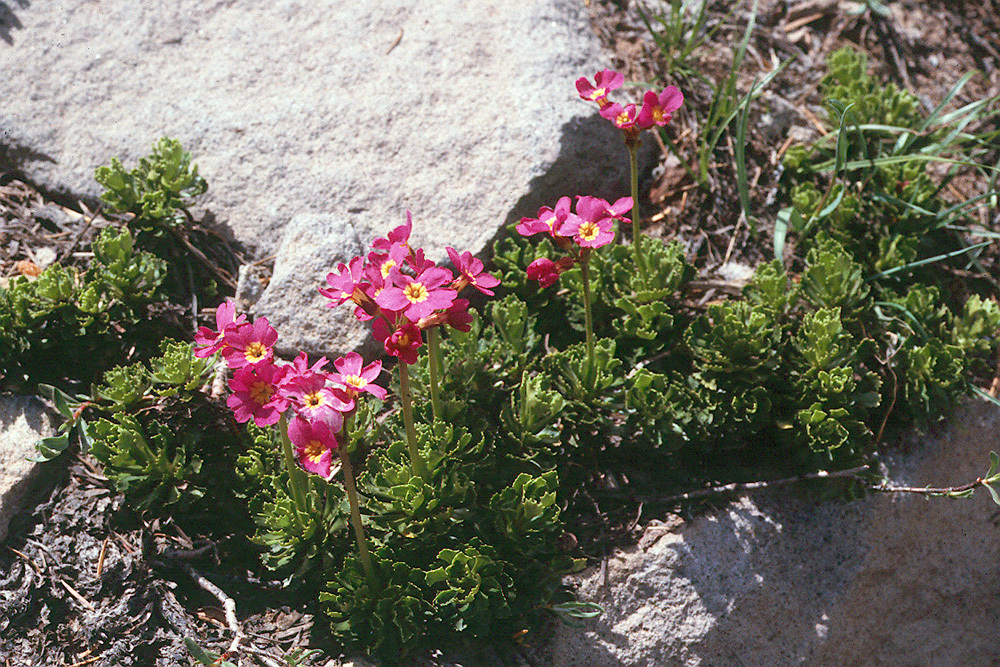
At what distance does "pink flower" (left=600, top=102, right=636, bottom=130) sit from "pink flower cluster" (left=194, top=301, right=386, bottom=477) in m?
1.48

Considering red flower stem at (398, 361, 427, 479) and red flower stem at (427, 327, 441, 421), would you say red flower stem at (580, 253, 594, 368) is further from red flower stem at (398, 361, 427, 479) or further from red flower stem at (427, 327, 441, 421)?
red flower stem at (398, 361, 427, 479)

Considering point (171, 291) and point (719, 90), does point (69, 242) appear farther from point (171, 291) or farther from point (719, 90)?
point (719, 90)

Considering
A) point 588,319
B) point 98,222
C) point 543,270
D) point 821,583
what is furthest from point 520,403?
point 98,222

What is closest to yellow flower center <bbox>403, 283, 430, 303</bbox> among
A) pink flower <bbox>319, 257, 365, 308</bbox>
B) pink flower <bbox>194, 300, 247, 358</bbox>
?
pink flower <bbox>319, 257, 365, 308</bbox>

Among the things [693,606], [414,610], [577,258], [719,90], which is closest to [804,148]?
[719,90]

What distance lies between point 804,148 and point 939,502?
6.51 feet

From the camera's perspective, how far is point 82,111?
4355 mm

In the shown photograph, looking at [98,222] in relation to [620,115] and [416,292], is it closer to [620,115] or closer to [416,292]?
[416,292]

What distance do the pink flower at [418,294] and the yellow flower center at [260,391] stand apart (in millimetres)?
442

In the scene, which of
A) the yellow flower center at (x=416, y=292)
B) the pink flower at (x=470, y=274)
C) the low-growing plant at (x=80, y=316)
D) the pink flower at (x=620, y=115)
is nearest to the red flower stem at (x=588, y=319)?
the pink flower at (x=470, y=274)

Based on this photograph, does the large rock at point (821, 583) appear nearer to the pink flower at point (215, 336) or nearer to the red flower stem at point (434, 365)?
the red flower stem at point (434, 365)

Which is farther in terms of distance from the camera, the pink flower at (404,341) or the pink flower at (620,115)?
the pink flower at (620,115)

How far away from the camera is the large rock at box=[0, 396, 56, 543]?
3.42 meters

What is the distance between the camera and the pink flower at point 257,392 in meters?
2.55
